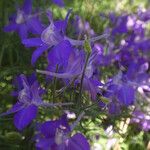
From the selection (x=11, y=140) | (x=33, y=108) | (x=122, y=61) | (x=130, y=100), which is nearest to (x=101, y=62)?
(x=122, y=61)

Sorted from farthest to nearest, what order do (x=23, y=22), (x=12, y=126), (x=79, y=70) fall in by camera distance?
(x=23, y=22)
(x=12, y=126)
(x=79, y=70)

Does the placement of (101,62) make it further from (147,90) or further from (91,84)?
(91,84)

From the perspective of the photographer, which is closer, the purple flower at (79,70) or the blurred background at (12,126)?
the purple flower at (79,70)

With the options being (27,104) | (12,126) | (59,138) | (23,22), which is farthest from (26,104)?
(23,22)

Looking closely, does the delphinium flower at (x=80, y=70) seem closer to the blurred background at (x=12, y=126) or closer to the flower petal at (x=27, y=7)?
the blurred background at (x=12, y=126)

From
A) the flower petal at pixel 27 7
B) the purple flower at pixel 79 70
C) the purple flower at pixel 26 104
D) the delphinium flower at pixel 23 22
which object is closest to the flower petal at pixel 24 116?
the purple flower at pixel 26 104

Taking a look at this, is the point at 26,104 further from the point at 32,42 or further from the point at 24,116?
the point at 32,42

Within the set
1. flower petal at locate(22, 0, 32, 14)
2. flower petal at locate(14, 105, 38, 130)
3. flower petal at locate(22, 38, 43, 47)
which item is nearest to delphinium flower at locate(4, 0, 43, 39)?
flower petal at locate(22, 0, 32, 14)

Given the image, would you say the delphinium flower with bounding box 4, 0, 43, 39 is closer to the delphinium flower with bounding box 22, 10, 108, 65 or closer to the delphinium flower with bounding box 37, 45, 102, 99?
the delphinium flower with bounding box 22, 10, 108, 65
